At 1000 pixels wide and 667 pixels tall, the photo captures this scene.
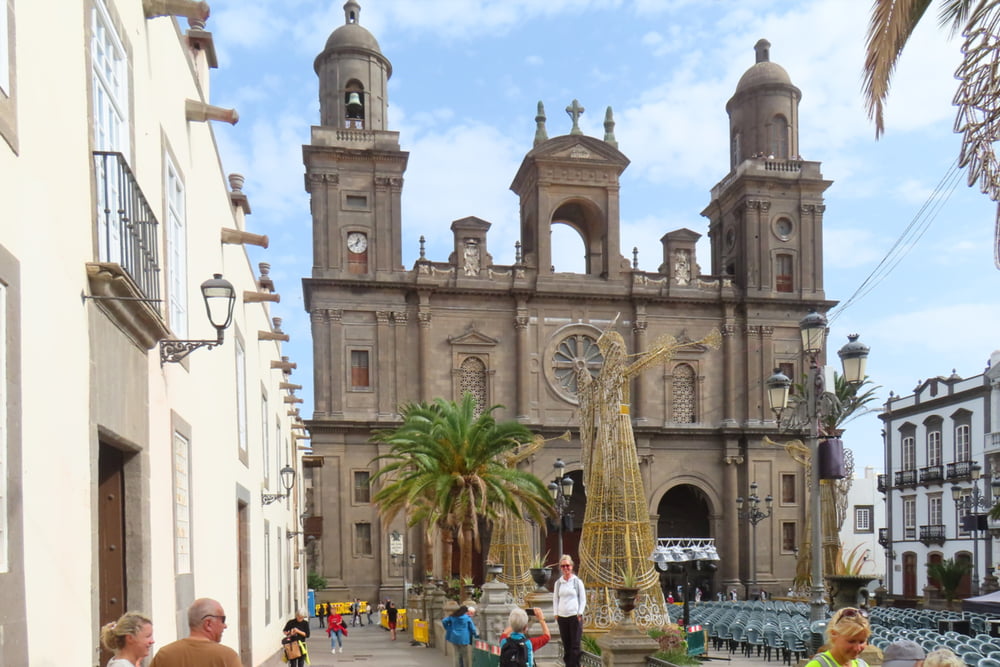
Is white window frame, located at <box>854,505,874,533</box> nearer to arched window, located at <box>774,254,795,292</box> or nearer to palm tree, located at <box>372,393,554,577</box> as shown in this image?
arched window, located at <box>774,254,795,292</box>

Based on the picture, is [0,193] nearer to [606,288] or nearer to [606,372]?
[606,372]

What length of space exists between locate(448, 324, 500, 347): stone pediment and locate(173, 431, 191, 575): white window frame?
123ft

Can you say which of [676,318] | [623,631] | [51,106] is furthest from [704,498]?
[51,106]

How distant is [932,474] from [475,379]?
23.1m

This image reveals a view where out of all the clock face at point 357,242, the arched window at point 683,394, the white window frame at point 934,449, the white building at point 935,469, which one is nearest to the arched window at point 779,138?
the arched window at point 683,394

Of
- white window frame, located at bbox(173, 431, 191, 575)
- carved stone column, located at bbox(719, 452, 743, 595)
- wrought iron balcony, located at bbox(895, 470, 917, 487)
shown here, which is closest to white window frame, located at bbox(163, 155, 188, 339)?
white window frame, located at bbox(173, 431, 191, 575)

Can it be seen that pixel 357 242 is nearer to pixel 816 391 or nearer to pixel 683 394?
pixel 683 394

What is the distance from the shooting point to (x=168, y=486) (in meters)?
8.71

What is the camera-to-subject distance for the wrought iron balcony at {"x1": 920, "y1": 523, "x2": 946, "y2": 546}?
50.5 m

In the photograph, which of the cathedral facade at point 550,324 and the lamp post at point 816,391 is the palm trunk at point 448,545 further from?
the lamp post at point 816,391

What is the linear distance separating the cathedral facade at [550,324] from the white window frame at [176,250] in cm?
3448

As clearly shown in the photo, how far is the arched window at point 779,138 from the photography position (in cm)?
5216

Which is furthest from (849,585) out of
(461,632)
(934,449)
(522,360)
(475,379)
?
(934,449)

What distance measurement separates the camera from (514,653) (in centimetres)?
936
